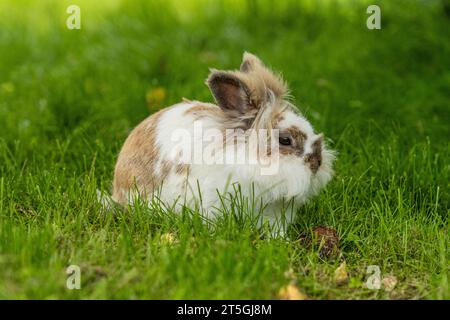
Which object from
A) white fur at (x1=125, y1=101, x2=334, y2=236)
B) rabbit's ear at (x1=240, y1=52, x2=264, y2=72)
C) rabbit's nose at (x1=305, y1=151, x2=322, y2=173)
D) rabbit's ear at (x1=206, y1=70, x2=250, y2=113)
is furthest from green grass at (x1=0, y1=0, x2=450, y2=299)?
rabbit's ear at (x1=240, y1=52, x2=264, y2=72)

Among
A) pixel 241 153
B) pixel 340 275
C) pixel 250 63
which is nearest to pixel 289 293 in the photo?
pixel 340 275

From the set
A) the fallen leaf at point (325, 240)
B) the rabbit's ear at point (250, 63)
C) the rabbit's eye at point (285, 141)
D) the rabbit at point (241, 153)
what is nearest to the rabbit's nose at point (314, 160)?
the rabbit at point (241, 153)

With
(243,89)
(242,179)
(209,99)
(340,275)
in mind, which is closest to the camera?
(340,275)

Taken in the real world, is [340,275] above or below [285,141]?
below

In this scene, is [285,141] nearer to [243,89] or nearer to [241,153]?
[241,153]

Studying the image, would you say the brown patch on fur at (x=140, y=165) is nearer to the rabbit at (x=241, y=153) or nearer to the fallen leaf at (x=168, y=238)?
the rabbit at (x=241, y=153)

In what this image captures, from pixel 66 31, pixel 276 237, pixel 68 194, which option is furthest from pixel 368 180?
pixel 66 31
